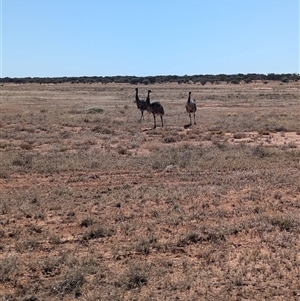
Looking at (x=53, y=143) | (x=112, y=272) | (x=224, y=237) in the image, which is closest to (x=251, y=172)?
(x=224, y=237)

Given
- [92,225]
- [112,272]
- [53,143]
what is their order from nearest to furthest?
[112,272] < [92,225] < [53,143]

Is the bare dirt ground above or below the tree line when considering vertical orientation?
below

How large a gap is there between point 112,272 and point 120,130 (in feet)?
67.4

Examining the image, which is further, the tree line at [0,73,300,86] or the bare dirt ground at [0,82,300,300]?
the tree line at [0,73,300,86]

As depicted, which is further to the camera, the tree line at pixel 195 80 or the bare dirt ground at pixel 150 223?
the tree line at pixel 195 80

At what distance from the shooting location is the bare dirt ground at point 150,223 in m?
6.74

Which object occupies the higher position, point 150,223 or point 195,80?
point 195,80

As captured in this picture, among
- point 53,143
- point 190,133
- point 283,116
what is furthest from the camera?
point 283,116

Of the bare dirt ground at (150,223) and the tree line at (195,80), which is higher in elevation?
the tree line at (195,80)

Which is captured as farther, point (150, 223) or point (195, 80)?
point (195, 80)

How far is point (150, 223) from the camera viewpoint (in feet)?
31.3

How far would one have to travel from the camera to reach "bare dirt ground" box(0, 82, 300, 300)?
674 cm

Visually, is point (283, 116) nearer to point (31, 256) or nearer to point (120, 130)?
point (120, 130)

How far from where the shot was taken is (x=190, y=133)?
25.6 m
